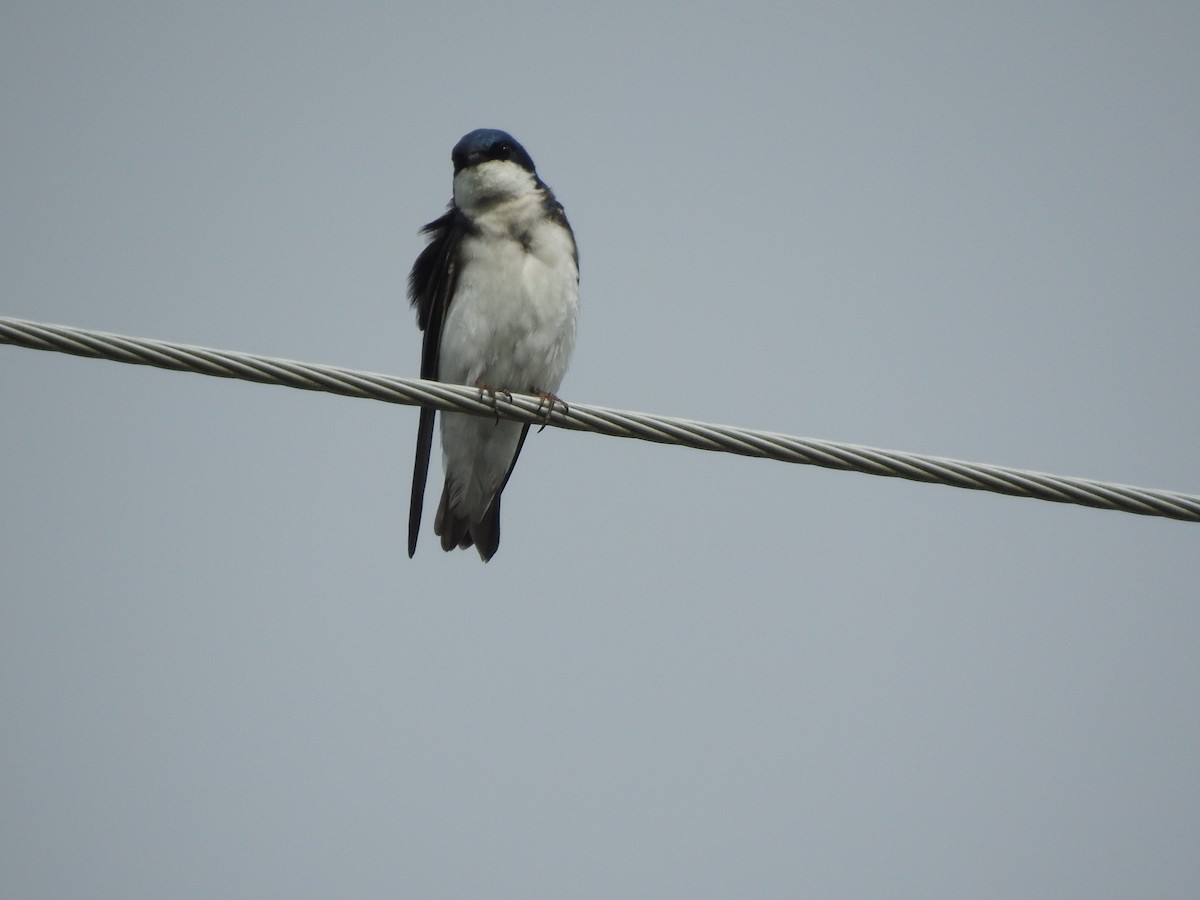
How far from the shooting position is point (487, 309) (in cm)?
561

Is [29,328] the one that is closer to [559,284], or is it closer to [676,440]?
[676,440]

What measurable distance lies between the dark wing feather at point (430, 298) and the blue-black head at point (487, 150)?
8.6 inches

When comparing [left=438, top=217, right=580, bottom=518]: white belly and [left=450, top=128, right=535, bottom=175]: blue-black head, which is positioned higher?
[left=450, top=128, right=535, bottom=175]: blue-black head

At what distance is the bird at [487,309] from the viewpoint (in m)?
5.62

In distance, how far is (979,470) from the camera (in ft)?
11.1

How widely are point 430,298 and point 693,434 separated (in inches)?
109

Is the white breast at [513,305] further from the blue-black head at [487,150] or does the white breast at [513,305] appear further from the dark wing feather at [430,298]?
the blue-black head at [487,150]

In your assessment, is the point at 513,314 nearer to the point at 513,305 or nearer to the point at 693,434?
the point at 513,305

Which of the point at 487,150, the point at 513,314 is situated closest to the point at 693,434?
the point at 513,314

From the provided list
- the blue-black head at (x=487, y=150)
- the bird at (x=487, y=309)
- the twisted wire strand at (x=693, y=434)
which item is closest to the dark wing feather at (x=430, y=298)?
the bird at (x=487, y=309)

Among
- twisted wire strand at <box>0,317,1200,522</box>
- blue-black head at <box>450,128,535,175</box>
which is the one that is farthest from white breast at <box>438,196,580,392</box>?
twisted wire strand at <box>0,317,1200,522</box>

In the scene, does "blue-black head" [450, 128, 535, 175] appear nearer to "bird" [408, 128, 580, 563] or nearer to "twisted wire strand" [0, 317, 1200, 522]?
"bird" [408, 128, 580, 563]

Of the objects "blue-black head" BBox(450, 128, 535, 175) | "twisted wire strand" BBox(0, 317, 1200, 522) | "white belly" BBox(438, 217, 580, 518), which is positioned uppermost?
"blue-black head" BBox(450, 128, 535, 175)

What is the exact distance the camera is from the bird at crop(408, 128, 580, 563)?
562cm
